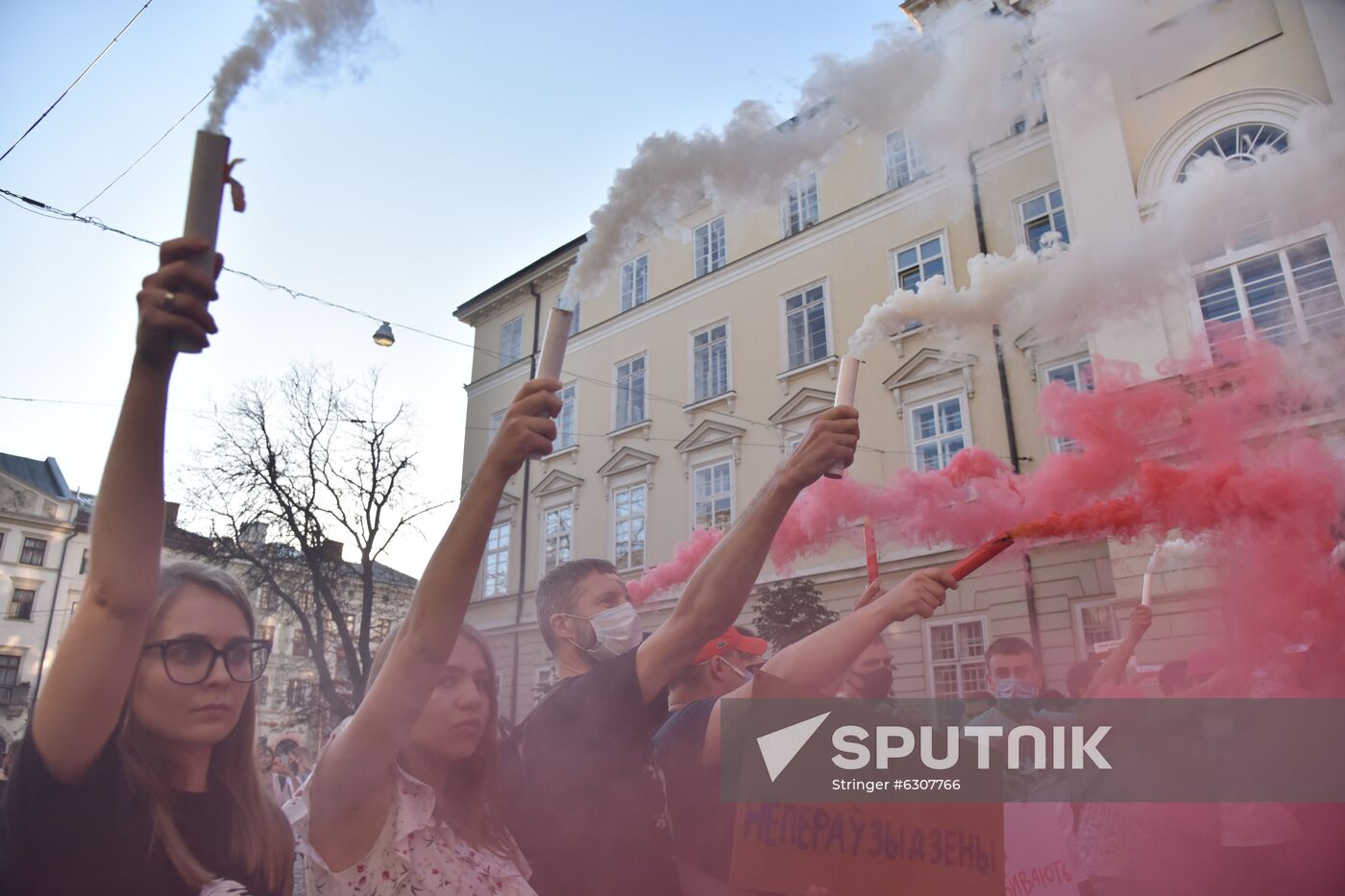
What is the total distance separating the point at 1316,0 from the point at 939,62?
3.47 meters

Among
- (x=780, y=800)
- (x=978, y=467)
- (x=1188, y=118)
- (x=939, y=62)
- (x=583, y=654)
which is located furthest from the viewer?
(x=978, y=467)

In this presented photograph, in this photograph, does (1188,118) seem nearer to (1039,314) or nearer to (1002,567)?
(1039,314)

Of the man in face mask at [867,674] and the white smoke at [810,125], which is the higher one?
the white smoke at [810,125]

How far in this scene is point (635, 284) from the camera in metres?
10.6

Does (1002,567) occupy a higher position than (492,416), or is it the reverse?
(492,416)

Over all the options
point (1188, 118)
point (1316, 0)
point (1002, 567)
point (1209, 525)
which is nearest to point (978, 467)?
point (1002, 567)

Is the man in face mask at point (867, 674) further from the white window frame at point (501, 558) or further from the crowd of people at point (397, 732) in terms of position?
the white window frame at point (501, 558)

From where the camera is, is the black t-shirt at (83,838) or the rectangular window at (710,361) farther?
the rectangular window at (710,361)

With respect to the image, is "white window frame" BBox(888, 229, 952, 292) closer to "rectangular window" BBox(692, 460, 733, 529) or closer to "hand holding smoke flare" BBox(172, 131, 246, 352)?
"rectangular window" BBox(692, 460, 733, 529)

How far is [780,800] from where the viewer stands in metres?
2.28

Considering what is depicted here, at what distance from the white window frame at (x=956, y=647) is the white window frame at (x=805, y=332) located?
3187 millimetres

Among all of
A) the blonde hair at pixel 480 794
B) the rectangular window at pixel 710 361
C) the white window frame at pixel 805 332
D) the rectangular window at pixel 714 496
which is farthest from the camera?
the rectangular window at pixel 710 361

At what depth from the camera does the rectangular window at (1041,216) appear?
27.2 ft

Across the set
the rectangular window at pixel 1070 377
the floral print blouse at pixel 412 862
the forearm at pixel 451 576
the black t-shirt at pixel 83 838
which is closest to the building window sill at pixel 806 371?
the rectangular window at pixel 1070 377
